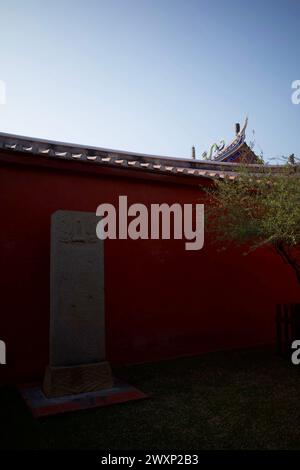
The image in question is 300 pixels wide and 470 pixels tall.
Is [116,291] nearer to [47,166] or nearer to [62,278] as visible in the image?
[62,278]

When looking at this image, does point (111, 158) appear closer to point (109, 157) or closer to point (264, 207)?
point (109, 157)

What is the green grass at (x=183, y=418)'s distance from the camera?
296 cm

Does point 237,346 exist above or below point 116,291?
below

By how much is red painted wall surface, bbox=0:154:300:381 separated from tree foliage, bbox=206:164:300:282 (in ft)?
3.12

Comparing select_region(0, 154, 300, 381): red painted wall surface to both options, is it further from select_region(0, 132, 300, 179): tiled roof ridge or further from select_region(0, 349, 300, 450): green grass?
select_region(0, 349, 300, 450): green grass

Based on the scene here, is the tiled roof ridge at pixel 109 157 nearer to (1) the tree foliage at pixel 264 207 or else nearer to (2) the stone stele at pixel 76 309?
(1) the tree foliage at pixel 264 207

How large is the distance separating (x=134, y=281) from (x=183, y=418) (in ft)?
7.86

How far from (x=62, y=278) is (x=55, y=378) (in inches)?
42.6

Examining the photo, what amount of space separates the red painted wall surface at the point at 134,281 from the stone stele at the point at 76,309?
28.6 inches

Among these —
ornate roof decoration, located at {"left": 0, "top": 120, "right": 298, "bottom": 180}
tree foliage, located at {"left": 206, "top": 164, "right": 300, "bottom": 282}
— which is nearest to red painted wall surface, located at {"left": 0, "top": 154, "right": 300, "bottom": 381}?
ornate roof decoration, located at {"left": 0, "top": 120, "right": 298, "bottom": 180}

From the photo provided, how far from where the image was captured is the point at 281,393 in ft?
13.4

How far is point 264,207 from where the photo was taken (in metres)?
5.17

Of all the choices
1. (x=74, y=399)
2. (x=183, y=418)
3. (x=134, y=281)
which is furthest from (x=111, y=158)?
(x=183, y=418)
